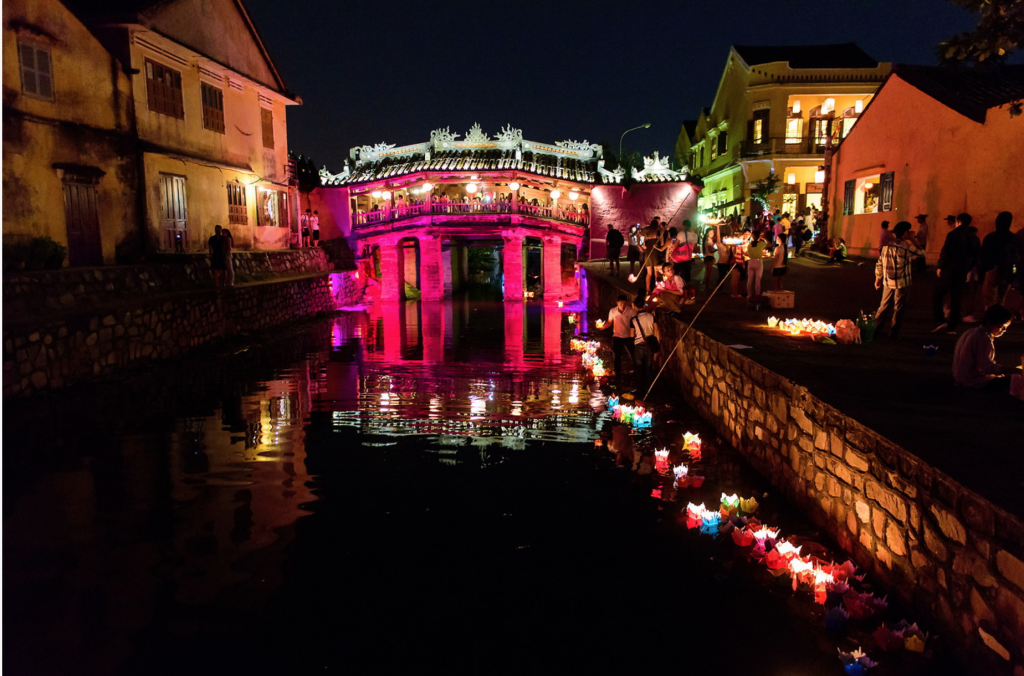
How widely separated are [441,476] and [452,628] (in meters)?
2.88

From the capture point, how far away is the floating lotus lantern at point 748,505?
6.25 meters

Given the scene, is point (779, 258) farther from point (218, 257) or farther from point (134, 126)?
point (134, 126)

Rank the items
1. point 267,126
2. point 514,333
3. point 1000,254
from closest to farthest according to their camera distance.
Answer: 1. point 1000,254
2. point 514,333
3. point 267,126

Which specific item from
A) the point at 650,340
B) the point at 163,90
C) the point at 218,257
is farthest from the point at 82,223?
the point at 650,340

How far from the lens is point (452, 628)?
181 inches

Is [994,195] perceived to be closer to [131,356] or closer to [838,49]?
[131,356]

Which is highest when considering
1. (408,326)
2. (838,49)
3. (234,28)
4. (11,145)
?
(838,49)

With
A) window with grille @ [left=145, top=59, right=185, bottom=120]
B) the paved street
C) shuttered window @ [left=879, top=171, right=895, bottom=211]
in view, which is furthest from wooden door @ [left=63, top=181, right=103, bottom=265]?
shuttered window @ [left=879, top=171, right=895, bottom=211]

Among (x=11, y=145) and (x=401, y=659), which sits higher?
(x=11, y=145)

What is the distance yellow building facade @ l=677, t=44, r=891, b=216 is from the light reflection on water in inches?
839

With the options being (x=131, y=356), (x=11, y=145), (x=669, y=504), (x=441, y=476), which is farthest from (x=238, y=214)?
(x=669, y=504)

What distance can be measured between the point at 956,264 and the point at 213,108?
2113 centimetres

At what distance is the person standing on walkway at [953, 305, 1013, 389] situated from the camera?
20.9 ft

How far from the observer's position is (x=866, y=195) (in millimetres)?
21219
